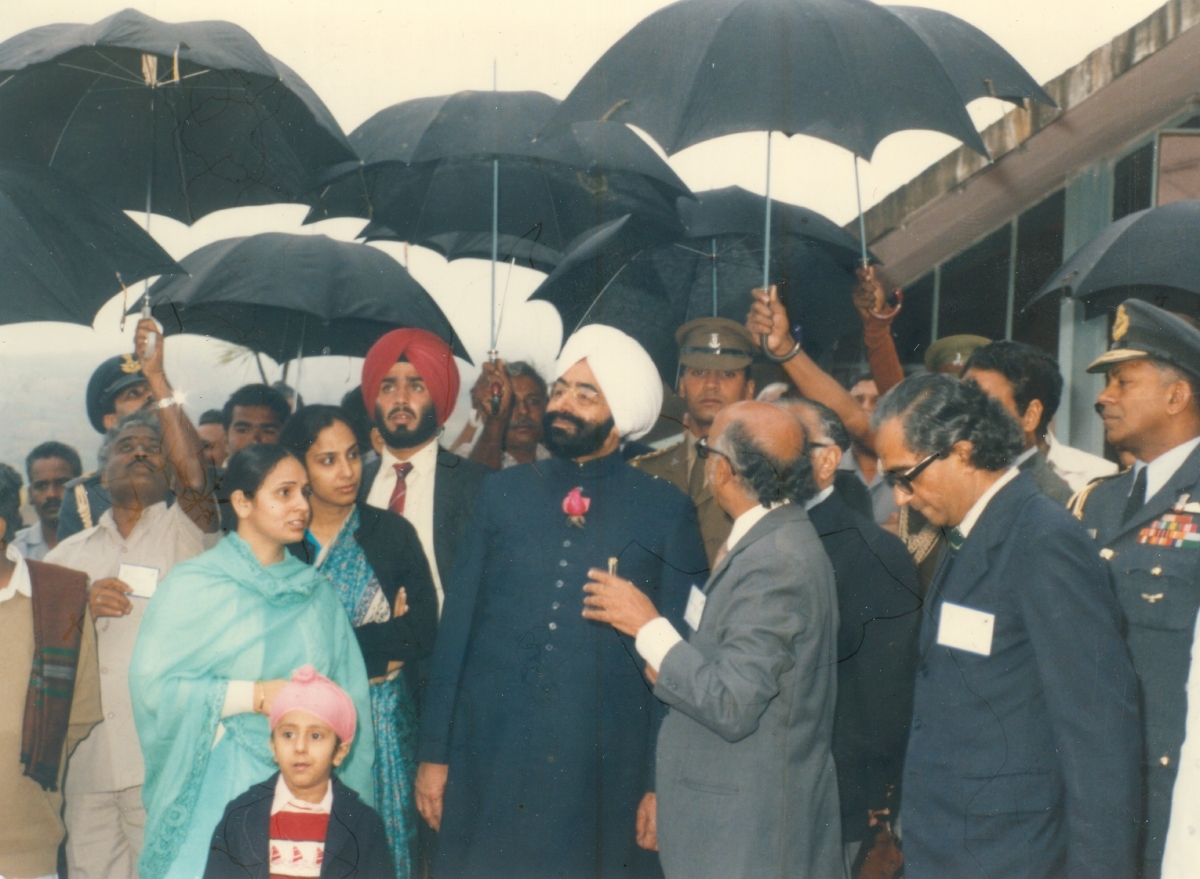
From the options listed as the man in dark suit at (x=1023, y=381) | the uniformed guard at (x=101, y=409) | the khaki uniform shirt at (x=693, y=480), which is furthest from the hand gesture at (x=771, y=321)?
the uniformed guard at (x=101, y=409)

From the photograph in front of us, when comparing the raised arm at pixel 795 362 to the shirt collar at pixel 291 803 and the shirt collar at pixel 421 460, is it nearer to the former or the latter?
the shirt collar at pixel 421 460

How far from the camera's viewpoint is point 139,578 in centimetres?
403

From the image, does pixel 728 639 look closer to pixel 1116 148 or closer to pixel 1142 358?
pixel 1142 358

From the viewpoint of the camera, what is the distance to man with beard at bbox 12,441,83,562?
4.72 meters

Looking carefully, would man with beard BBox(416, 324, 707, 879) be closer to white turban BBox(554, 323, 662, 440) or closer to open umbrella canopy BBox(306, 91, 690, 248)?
white turban BBox(554, 323, 662, 440)

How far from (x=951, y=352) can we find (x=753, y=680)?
2.31 metres

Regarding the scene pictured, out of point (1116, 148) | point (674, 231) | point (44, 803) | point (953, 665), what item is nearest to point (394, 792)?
point (44, 803)

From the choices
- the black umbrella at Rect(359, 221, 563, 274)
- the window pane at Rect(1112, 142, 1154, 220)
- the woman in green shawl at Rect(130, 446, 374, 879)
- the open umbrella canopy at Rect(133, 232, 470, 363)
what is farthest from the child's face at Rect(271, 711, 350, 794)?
the window pane at Rect(1112, 142, 1154, 220)

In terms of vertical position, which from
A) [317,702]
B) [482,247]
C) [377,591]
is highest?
[482,247]

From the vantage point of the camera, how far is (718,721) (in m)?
2.82

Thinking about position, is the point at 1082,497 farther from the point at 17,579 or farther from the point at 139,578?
the point at 17,579

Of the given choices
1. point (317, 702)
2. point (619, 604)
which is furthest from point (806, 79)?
point (317, 702)

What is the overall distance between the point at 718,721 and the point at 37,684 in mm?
2433

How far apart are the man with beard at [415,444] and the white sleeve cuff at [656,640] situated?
4.33ft
